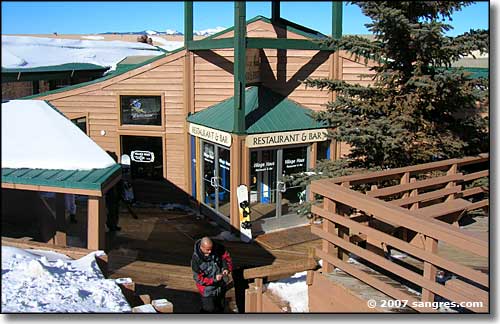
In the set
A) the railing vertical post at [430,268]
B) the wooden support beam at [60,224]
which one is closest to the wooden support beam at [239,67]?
the wooden support beam at [60,224]

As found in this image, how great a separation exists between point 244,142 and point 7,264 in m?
4.74

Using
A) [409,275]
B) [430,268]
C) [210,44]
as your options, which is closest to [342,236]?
[409,275]

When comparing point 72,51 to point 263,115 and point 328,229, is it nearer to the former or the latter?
point 263,115

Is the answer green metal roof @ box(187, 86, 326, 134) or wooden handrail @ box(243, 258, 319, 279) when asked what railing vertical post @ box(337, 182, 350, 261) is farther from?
green metal roof @ box(187, 86, 326, 134)

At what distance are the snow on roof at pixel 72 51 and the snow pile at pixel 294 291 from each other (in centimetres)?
388

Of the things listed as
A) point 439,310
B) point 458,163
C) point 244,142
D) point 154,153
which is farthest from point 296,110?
point 439,310

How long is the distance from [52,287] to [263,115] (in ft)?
17.6

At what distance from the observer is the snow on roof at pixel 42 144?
538 cm

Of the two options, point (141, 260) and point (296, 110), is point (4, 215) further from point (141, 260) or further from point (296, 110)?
point (296, 110)

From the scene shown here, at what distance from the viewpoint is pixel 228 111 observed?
938 centimetres

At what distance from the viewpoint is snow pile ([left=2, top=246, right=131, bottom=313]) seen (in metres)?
4.10

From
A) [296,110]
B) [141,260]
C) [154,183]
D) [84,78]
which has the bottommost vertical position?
[141,260]

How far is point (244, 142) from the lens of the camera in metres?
8.61

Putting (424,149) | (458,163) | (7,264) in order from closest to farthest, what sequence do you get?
(7,264)
(458,163)
(424,149)
